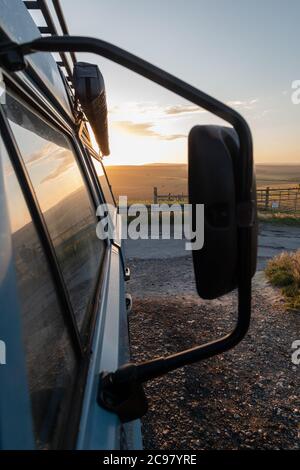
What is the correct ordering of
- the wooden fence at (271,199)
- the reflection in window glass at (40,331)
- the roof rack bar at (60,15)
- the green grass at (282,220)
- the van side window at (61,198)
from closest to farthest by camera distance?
the reflection in window glass at (40,331) < the van side window at (61,198) < the roof rack bar at (60,15) < the green grass at (282,220) < the wooden fence at (271,199)

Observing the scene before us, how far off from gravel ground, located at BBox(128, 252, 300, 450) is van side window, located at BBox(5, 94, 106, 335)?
1884 millimetres

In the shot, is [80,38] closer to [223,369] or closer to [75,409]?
[75,409]

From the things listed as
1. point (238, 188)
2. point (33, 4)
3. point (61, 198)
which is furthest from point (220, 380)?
point (33, 4)

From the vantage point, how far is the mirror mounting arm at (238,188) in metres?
0.84

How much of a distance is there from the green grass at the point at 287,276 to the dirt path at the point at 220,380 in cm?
21

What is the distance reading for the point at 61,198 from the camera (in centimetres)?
152

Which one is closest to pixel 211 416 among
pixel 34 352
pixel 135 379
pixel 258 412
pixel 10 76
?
pixel 258 412

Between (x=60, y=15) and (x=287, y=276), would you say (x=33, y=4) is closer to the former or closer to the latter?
(x=60, y=15)

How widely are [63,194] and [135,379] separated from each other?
874mm

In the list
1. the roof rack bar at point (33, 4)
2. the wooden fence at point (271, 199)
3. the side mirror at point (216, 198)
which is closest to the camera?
the side mirror at point (216, 198)

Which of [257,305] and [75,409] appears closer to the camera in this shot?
[75,409]

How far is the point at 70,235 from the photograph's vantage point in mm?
1513

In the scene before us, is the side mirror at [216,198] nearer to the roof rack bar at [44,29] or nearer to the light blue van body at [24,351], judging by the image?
the light blue van body at [24,351]

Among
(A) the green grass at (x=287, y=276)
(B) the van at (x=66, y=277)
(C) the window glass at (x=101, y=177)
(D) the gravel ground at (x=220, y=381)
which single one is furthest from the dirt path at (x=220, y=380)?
(B) the van at (x=66, y=277)
